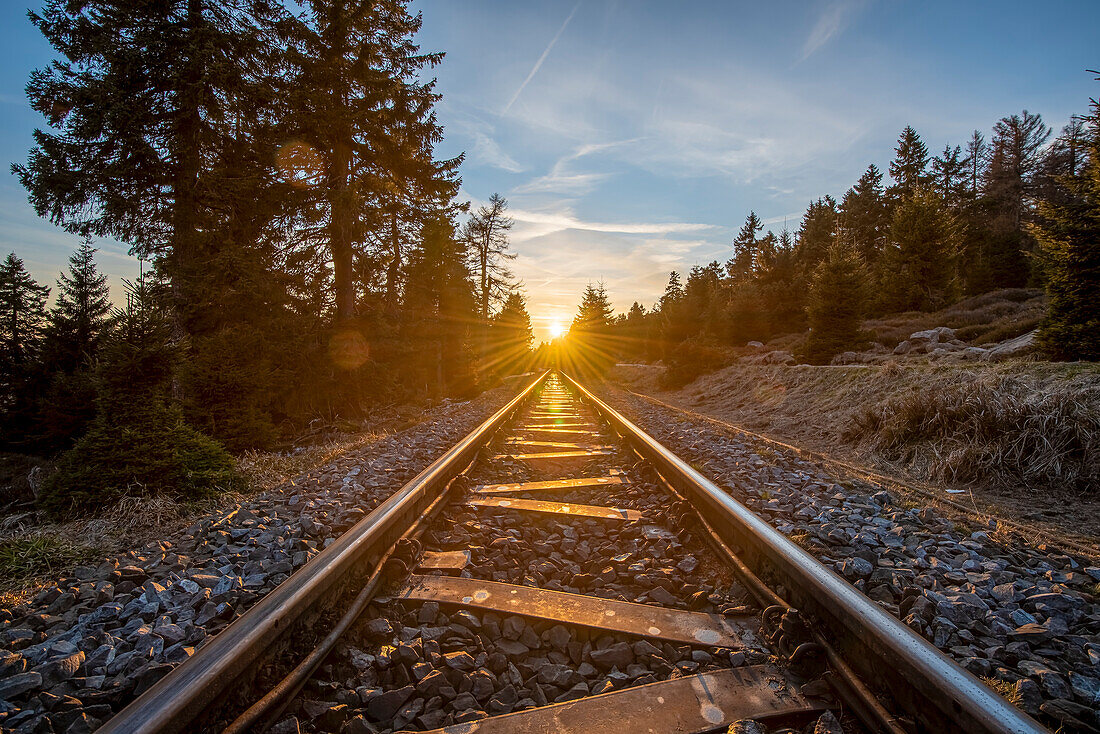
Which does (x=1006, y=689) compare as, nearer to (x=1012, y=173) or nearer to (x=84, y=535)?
(x=84, y=535)

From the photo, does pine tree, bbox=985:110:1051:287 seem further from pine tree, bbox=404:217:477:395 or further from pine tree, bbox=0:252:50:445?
pine tree, bbox=0:252:50:445

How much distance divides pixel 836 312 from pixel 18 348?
926 inches

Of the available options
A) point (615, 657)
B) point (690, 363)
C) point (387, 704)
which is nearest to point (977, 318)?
point (690, 363)

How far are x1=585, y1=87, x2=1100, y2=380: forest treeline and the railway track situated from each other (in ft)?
26.3

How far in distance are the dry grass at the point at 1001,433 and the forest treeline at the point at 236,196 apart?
8.90 metres

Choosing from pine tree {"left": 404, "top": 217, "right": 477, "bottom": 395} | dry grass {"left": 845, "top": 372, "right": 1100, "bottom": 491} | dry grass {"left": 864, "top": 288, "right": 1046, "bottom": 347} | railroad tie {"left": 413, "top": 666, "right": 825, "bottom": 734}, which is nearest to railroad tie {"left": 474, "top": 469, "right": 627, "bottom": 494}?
railroad tie {"left": 413, "top": 666, "right": 825, "bottom": 734}

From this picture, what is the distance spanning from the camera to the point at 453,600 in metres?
2.30

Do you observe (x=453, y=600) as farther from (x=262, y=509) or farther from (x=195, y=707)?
(x=262, y=509)

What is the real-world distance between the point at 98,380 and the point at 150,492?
116cm

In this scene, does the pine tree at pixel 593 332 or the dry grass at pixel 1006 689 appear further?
the pine tree at pixel 593 332

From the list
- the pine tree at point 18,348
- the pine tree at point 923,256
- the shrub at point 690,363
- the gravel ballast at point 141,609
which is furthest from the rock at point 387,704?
the pine tree at point 923,256

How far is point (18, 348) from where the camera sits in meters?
12.8

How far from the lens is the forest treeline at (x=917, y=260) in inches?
281

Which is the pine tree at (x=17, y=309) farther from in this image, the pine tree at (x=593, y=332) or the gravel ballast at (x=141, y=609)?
the pine tree at (x=593, y=332)
